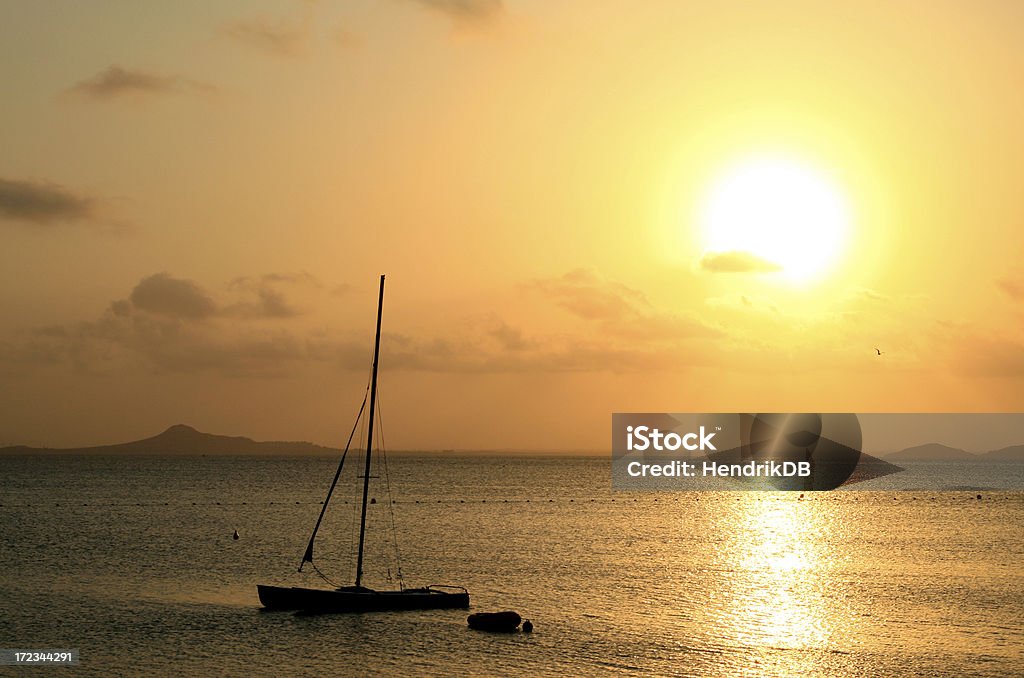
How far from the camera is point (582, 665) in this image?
A: 55.3 metres

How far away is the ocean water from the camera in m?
57.2

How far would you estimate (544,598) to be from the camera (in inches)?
3034

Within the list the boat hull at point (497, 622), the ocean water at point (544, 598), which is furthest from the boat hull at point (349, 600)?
the boat hull at point (497, 622)

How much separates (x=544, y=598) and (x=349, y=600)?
15.6 m

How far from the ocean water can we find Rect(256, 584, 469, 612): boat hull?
1.04 meters

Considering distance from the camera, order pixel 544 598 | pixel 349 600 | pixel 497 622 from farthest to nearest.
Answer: pixel 544 598
pixel 349 600
pixel 497 622

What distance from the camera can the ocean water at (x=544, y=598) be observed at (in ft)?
188

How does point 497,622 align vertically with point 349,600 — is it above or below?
below

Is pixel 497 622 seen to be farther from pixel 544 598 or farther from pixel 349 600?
pixel 544 598

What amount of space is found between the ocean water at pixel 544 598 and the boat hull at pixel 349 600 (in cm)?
104

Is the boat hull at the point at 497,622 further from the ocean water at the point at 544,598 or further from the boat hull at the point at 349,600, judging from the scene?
the boat hull at the point at 349,600

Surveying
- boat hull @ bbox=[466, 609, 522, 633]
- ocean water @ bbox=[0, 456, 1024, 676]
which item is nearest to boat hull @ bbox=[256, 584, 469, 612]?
ocean water @ bbox=[0, 456, 1024, 676]

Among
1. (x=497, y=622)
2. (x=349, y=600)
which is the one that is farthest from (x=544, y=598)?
(x=349, y=600)

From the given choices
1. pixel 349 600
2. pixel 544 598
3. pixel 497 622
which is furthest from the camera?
pixel 544 598
